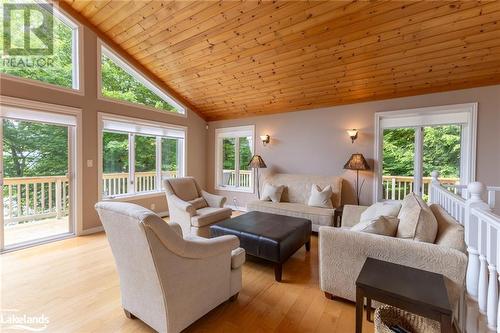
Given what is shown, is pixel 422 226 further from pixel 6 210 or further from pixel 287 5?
pixel 6 210

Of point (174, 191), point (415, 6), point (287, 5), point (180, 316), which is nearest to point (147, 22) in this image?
point (287, 5)

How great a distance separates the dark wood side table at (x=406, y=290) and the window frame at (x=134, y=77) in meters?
4.60

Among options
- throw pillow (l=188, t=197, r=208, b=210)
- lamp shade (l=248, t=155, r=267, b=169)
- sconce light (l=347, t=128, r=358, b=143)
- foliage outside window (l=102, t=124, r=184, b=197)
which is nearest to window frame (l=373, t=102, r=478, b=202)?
sconce light (l=347, t=128, r=358, b=143)

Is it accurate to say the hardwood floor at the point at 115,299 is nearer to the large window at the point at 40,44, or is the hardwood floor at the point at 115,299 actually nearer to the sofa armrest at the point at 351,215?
the sofa armrest at the point at 351,215

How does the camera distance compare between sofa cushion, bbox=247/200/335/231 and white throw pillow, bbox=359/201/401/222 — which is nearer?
white throw pillow, bbox=359/201/401/222

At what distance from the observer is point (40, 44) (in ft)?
11.1

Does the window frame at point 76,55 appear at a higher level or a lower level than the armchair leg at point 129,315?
higher

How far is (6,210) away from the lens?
347 cm

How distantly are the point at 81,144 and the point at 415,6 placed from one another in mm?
4883

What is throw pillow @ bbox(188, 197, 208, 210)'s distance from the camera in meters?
3.80

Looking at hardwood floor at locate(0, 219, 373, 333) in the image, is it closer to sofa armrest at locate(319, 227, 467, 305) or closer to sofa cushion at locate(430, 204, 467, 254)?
sofa armrest at locate(319, 227, 467, 305)

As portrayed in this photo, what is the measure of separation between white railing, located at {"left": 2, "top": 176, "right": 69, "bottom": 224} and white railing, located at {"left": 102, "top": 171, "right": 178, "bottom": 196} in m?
0.60

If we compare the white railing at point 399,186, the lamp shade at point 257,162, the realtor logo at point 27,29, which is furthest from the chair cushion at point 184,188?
the white railing at point 399,186

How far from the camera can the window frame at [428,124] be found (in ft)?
11.2
